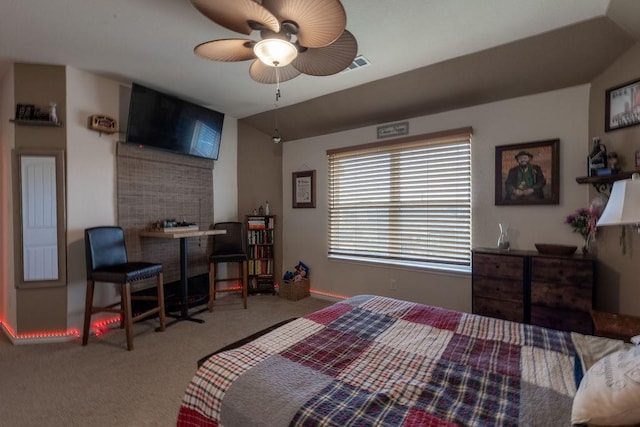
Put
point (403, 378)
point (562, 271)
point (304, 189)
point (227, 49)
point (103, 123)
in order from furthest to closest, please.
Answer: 1. point (304, 189)
2. point (103, 123)
3. point (562, 271)
4. point (227, 49)
5. point (403, 378)

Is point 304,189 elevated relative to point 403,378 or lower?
elevated

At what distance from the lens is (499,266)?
8.32 feet

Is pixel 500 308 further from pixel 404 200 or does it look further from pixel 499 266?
pixel 404 200

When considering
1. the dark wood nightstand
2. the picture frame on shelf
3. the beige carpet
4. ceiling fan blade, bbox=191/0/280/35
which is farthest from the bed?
the picture frame on shelf

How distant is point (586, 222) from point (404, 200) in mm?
1643

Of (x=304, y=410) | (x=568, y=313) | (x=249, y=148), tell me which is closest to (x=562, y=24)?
(x=568, y=313)

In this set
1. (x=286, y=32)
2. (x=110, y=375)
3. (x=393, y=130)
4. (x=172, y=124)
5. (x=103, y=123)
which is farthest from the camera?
(x=393, y=130)

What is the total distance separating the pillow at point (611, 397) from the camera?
2.48ft

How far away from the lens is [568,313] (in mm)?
2264

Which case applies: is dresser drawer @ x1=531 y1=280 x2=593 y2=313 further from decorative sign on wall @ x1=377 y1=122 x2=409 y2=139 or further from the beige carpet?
the beige carpet

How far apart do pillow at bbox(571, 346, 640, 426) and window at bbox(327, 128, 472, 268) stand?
2.32 metres

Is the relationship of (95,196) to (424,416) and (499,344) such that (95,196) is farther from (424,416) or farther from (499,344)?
(499,344)

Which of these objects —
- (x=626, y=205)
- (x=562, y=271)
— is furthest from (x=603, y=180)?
(x=626, y=205)

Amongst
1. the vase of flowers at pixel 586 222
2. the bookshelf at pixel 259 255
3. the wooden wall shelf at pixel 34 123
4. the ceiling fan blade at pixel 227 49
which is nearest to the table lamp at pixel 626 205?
the vase of flowers at pixel 586 222
